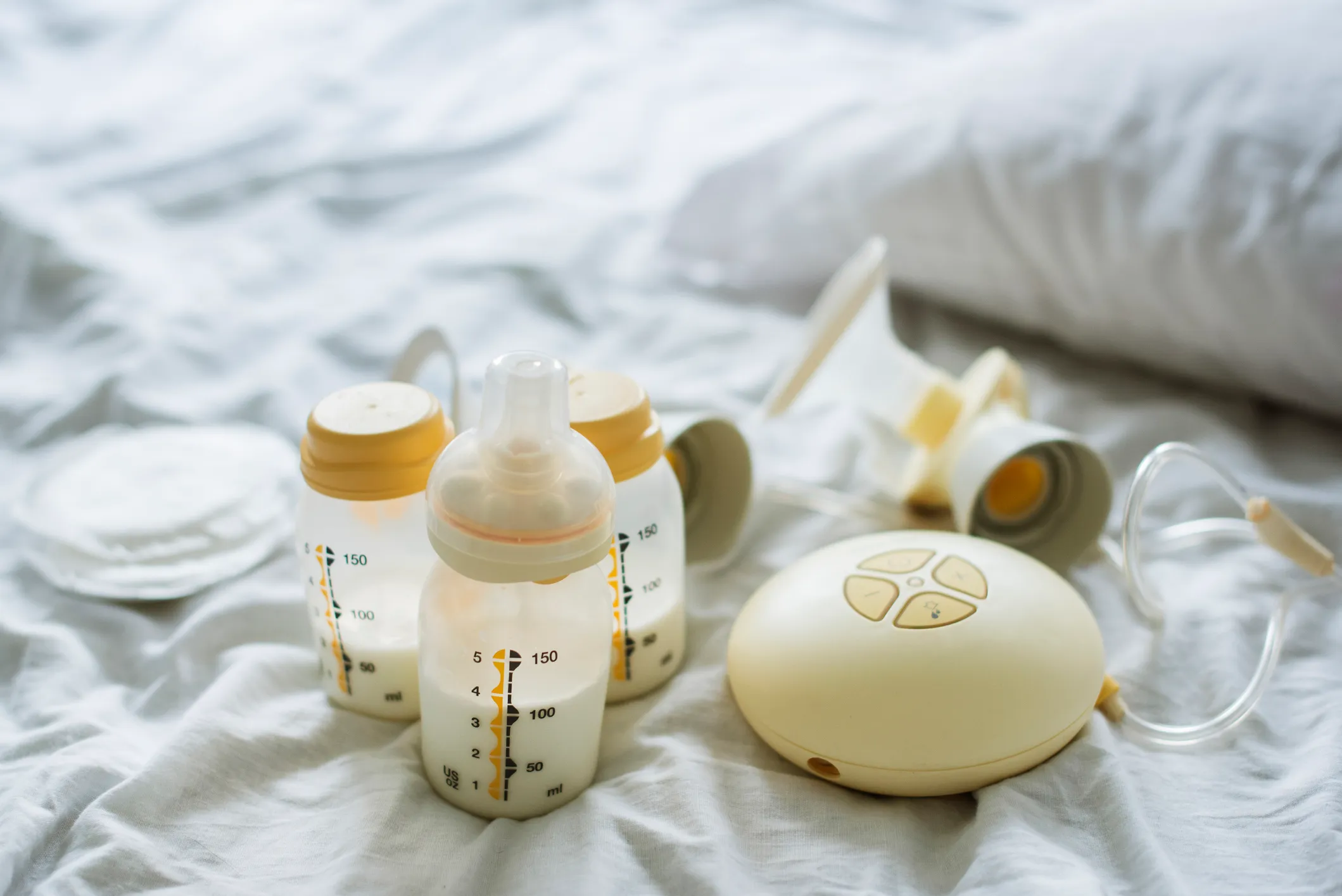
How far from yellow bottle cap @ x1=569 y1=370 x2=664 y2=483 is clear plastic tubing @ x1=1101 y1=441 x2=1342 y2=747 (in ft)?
0.96

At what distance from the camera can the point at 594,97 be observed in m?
1.39

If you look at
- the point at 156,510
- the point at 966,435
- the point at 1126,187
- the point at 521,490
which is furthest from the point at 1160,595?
the point at 156,510

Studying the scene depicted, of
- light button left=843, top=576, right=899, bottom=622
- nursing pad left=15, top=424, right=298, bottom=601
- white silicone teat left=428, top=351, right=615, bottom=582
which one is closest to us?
white silicone teat left=428, top=351, right=615, bottom=582

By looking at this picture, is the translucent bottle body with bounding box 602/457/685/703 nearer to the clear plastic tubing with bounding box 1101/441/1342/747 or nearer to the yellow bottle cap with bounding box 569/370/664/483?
the yellow bottle cap with bounding box 569/370/664/483

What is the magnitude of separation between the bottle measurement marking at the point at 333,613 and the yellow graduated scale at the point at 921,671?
0.22 m

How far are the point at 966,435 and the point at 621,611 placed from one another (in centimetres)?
30

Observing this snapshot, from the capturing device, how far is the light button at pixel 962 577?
2.06ft

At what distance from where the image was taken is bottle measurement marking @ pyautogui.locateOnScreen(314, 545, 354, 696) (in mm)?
644

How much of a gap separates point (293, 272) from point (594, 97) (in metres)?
0.44

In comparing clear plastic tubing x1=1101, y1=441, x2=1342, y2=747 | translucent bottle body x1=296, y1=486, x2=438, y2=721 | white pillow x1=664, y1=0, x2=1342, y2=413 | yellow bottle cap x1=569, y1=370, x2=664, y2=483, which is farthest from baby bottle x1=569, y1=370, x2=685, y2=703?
white pillow x1=664, y1=0, x2=1342, y2=413

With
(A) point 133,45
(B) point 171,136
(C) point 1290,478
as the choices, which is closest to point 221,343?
(B) point 171,136

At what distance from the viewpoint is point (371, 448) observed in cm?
59

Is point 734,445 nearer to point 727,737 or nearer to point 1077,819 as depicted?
point 727,737

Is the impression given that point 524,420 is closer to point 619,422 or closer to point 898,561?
point 619,422
